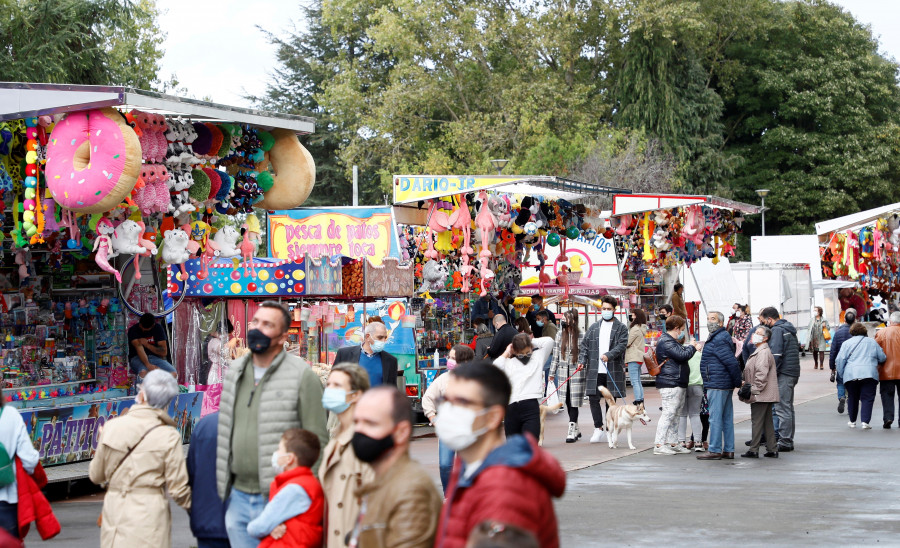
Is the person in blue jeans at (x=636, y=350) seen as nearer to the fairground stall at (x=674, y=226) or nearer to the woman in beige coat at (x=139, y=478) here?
the fairground stall at (x=674, y=226)

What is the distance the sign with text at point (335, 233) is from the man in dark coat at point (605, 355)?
8708 mm

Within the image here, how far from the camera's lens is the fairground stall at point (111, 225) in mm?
11375

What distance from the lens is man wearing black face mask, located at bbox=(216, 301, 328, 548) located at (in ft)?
21.1

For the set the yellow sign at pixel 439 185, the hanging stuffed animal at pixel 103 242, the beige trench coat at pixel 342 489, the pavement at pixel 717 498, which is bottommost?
the pavement at pixel 717 498

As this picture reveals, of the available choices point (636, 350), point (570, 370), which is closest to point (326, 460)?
point (636, 350)

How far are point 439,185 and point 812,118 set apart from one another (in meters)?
40.4

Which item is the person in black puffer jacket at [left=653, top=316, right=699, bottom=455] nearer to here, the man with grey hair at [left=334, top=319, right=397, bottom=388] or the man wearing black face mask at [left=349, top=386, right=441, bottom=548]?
the man with grey hair at [left=334, top=319, right=397, bottom=388]

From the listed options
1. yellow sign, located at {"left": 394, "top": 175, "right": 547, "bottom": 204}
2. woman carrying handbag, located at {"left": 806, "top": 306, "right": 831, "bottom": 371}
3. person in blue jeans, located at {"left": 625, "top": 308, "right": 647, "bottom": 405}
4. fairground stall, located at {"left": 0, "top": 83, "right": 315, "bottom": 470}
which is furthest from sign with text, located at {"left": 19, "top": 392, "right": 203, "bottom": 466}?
woman carrying handbag, located at {"left": 806, "top": 306, "right": 831, "bottom": 371}

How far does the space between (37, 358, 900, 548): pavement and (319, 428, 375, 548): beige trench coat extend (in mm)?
4077

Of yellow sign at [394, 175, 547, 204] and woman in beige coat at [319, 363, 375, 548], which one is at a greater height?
yellow sign at [394, 175, 547, 204]

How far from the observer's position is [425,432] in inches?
701

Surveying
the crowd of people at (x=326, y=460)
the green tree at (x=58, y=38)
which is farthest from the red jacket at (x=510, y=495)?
the green tree at (x=58, y=38)

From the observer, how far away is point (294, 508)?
586 centimetres

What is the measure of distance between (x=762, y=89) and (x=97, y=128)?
45.5 m
